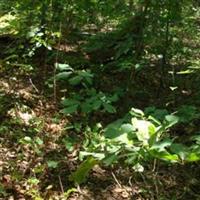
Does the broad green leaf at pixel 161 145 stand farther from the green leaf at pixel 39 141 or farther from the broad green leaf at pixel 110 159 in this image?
the green leaf at pixel 39 141

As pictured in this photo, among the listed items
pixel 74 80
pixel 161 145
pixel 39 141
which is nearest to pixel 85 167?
pixel 161 145

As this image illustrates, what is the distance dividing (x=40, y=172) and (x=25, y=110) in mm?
1048

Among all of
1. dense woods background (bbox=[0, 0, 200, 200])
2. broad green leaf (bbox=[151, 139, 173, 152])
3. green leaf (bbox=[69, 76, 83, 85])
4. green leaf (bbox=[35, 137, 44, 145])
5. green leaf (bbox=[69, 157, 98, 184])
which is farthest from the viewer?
green leaf (bbox=[35, 137, 44, 145])

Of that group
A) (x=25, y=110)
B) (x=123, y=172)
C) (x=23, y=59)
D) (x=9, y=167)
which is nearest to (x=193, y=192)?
(x=123, y=172)

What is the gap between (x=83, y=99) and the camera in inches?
94.8

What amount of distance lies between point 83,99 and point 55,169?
1.73 meters

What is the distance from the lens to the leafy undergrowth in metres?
3.68

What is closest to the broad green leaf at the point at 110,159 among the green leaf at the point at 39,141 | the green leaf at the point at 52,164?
the green leaf at the point at 52,164

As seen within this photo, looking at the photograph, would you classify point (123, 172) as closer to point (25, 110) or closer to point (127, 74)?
point (25, 110)

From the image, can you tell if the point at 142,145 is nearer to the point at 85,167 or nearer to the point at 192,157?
the point at 192,157

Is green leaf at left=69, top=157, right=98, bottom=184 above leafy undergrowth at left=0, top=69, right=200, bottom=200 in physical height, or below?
above

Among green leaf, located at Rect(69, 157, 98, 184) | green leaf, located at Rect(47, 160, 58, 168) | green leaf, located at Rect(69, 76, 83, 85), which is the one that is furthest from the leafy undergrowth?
green leaf, located at Rect(69, 157, 98, 184)

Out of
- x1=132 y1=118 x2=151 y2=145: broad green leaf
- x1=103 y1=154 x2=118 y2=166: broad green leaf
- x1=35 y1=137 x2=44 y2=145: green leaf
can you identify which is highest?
x1=132 y1=118 x2=151 y2=145: broad green leaf

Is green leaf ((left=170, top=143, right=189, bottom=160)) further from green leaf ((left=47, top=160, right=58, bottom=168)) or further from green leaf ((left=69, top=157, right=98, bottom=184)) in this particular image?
green leaf ((left=47, top=160, right=58, bottom=168))
